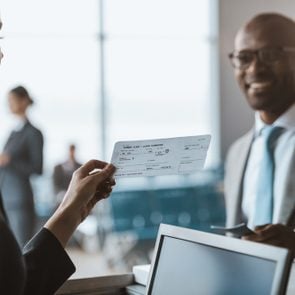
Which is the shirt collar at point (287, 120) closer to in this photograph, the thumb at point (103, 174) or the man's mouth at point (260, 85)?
the man's mouth at point (260, 85)

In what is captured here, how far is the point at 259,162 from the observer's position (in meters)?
2.11

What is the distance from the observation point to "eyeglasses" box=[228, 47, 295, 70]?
6.94ft

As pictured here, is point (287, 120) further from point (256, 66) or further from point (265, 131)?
point (256, 66)

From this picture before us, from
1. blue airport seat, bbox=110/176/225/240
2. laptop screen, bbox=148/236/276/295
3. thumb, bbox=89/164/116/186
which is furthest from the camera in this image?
blue airport seat, bbox=110/176/225/240

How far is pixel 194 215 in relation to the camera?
22.9 feet

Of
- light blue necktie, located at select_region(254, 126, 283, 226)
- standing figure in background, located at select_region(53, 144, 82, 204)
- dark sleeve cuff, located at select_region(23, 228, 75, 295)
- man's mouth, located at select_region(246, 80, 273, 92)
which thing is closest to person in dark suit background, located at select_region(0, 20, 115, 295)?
dark sleeve cuff, located at select_region(23, 228, 75, 295)

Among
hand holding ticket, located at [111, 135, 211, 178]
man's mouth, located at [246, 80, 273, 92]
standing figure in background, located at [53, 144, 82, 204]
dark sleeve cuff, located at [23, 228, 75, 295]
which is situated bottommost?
standing figure in background, located at [53, 144, 82, 204]

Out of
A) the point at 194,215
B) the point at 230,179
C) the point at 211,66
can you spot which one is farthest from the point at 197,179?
the point at 230,179

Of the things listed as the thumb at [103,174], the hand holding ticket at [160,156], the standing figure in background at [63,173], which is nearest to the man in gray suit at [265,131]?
the hand holding ticket at [160,156]

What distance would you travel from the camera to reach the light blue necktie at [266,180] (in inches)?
78.4

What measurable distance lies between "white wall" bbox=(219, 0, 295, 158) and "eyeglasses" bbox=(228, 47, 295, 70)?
275 inches

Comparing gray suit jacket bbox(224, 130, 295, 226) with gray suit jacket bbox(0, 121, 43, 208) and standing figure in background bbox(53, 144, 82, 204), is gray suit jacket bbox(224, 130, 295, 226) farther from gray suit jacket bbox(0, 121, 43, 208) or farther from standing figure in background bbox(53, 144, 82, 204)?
standing figure in background bbox(53, 144, 82, 204)

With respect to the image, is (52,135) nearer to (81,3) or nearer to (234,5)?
(81,3)

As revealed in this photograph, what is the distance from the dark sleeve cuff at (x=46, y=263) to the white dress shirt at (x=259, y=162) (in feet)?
2.88
